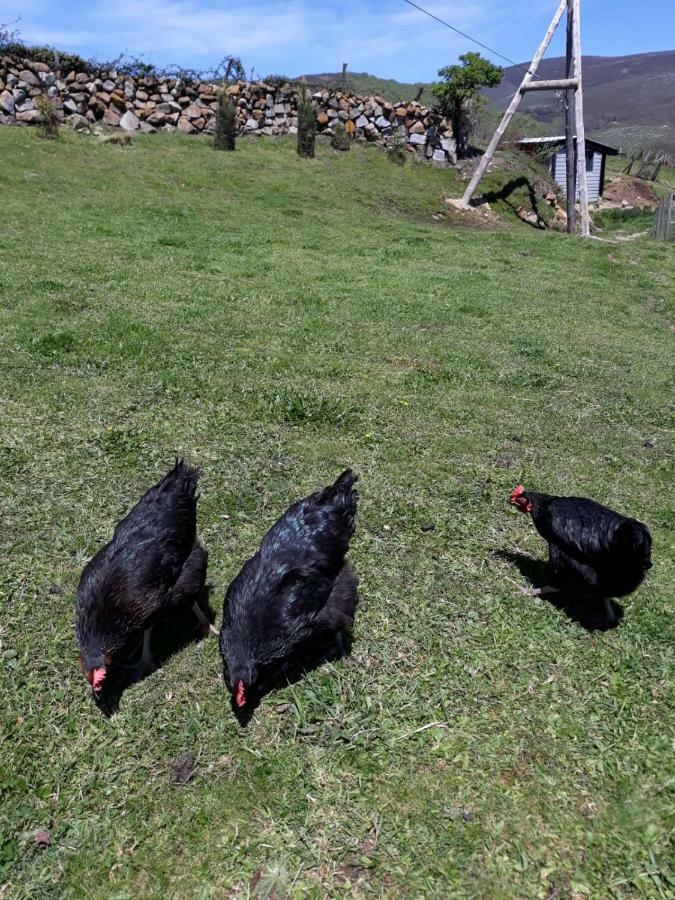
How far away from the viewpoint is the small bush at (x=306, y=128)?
2109 centimetres

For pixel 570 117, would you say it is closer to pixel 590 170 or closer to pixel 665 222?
pixel 665 222

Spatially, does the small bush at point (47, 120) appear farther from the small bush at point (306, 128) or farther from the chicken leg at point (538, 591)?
the chicken leg at point (538, 591)

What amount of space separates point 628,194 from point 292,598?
1277 inches

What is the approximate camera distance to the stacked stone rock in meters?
19.8

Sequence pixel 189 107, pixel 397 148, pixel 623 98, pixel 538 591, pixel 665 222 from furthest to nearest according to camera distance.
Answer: pixel 623 98 < pixel 397 148 < pixel 189 107 < pixel 665 222 < pixel 538 591

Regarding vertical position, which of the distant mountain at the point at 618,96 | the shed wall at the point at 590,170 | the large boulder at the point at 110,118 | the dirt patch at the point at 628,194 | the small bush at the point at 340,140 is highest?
the distant mountain at the point at 618,96

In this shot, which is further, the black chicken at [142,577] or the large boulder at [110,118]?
the large boulder at [110,118]

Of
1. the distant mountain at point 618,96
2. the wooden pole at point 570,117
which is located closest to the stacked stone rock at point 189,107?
the wooden pole at point 570,117

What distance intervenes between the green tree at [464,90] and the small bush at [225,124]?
8120 mm

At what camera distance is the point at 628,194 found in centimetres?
2902

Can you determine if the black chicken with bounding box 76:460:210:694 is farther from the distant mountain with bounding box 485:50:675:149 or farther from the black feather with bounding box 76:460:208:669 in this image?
the distant mountain with bounding box 485:50:675:149

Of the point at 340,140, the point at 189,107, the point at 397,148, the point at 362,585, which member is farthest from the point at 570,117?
the point at 362,585

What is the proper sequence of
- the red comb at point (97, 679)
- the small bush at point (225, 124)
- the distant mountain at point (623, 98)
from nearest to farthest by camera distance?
the red comb at point (97, 679) < the small bush at point (225, 124) < the distant mountain at point (623, 98)

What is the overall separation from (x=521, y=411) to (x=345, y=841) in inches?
214
